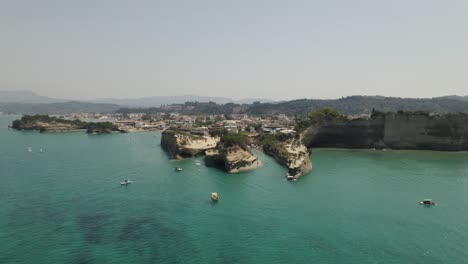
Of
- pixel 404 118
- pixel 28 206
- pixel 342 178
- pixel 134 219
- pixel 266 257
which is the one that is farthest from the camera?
pixel 404 118

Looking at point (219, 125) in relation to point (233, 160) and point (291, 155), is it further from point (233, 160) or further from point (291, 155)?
point (233, 160)

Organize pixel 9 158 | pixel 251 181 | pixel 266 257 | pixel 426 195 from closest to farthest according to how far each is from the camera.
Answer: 1. pixel 266 257
2. pixel 426 195
3. pixel 251 181
4. pixel 9 158

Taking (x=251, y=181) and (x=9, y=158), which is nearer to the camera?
(x=251, y=181)

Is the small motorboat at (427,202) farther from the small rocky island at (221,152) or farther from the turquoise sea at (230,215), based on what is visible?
the small rocky island at (221,152)

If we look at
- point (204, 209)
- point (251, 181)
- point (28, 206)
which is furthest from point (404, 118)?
point (28, 206)

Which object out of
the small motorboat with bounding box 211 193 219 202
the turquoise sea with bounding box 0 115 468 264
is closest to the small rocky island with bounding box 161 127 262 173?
the turquoise sea with bounding box 0 115 468 264

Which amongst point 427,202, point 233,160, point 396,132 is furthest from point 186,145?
point 396,132

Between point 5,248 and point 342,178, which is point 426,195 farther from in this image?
point 5,248
